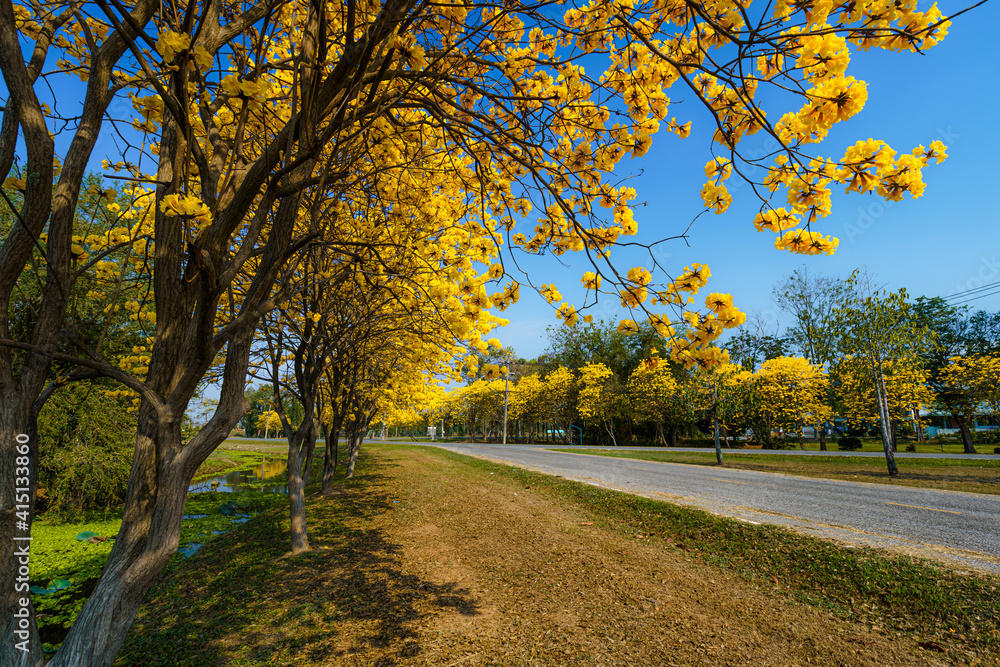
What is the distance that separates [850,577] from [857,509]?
13.7 ft

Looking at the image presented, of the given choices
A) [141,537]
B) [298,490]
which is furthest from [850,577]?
[298,490]

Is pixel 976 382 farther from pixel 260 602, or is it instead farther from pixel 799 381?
pixel 260 602

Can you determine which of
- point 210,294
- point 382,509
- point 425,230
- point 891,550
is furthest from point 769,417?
point 210,294

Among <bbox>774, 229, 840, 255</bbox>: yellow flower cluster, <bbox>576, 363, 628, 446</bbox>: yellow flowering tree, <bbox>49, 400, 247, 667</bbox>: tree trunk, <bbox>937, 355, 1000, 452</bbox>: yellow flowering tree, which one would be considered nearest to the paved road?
<bbox>774, 229, 840, 255</bbox>: yellow flower cluster

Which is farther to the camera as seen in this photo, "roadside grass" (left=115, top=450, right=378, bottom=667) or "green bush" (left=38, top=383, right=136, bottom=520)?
"green bush" (left=38, top=383, right=136, bottom=520)

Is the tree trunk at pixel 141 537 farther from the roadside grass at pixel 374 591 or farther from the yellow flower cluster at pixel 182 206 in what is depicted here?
the roadside grass at pixel 374 591

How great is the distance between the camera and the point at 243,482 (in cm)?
1669

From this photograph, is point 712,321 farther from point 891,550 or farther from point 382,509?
point 382,509

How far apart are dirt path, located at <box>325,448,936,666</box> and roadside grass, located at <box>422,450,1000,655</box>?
1.09ft

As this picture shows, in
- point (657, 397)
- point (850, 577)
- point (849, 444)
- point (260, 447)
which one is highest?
point (657, 397)

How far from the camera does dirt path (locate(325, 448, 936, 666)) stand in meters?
3.18

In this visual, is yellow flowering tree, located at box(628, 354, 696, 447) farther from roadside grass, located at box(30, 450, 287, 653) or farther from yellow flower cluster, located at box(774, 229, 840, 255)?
yellow flower cluster, located at box(774, 229, 840, 255)

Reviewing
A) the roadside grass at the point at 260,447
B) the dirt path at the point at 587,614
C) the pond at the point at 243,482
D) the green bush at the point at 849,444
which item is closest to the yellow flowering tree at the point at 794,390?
the green bush at the point at 849,444

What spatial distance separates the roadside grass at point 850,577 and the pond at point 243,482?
41.8ft
